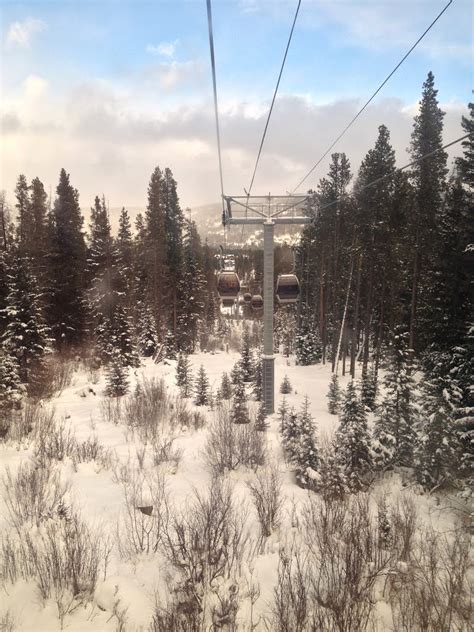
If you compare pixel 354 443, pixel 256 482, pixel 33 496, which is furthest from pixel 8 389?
pixel 354 443

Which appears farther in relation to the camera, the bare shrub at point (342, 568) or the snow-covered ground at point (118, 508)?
the snow-covered ground at point (118, 508)

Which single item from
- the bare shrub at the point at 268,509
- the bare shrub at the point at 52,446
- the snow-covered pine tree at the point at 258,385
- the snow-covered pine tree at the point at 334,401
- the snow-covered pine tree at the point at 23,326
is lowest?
the snow-covered pine tree at the point at 334,401

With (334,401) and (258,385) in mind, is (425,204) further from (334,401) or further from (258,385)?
(258,385)

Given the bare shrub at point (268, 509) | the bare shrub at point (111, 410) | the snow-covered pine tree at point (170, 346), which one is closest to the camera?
the bare shrub at point (268, 509)

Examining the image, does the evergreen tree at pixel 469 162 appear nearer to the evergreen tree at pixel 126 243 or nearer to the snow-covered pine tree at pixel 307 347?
the snow-covered pine tree at pixel 307 347

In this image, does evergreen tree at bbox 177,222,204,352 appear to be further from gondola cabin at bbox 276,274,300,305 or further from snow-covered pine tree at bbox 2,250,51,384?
gondola cabin at bbox 276,274,300,305

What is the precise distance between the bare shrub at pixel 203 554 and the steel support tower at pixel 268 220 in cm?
739

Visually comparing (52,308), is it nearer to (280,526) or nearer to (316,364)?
(316,364)

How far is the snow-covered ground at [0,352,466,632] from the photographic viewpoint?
163 inches

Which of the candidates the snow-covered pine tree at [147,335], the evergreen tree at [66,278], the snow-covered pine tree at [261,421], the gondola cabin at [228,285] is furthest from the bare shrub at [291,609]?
the snow-covered pine tree at [147,335]

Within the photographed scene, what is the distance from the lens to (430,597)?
→ 13.5 ft

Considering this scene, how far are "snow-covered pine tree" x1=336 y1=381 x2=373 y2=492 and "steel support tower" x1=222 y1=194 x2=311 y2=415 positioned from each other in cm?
376

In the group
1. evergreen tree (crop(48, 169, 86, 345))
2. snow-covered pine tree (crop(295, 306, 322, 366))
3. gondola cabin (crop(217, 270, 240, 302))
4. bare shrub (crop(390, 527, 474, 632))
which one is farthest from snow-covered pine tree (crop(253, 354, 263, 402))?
evergreen tree (crop(48, 169, 86, 345))

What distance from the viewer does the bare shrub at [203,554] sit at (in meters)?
4.14
